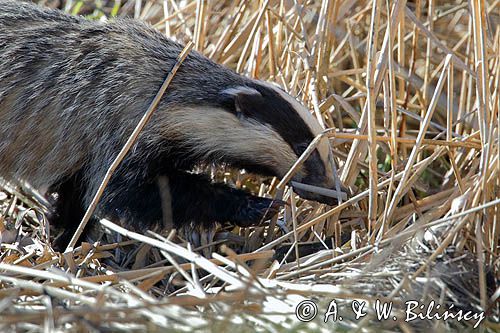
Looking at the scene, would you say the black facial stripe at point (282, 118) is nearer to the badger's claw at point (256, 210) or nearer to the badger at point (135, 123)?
the badger at point (135, 123)

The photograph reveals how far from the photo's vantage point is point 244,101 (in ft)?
12.6

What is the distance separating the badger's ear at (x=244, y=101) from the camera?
383 centimetres

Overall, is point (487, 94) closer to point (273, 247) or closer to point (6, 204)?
point (273, 247)

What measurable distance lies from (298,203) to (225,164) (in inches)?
24.0

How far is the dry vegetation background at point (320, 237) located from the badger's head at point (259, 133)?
14cm

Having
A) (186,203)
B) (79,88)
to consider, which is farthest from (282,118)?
(79,88)

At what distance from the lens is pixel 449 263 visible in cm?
325

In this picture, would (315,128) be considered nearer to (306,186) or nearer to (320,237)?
(306,186)

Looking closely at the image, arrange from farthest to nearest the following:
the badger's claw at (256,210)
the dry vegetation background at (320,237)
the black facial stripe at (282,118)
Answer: the badger's claw at (256,210) < the black facial stripe at (282,118) < the dry vegetation background at (320,237)

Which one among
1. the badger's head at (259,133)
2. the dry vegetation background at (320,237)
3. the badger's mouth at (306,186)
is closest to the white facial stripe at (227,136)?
the badger's head at (259,133)

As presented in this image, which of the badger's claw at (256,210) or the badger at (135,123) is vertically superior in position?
the badger at (135,123)

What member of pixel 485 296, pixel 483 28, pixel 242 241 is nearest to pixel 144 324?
pixel 485 296

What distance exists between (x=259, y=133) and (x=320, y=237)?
64cm

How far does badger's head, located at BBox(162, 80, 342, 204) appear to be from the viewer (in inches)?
151
